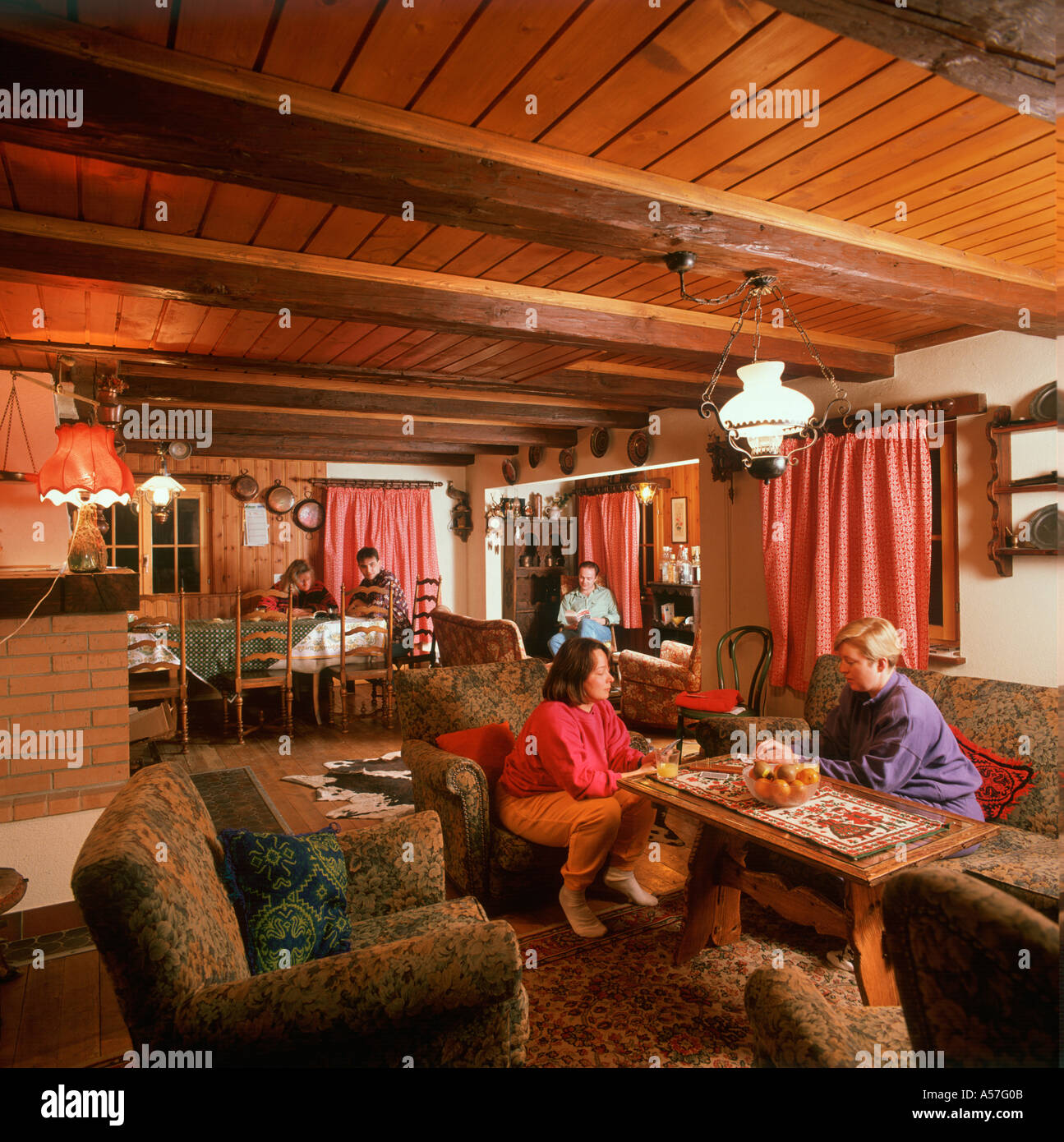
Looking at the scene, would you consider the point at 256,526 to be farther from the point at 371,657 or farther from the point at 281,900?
the point at 281,900

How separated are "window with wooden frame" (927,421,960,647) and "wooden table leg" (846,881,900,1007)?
2.06m

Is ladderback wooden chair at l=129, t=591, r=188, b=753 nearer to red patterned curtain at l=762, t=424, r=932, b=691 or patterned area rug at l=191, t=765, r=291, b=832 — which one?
patterned area rug at l=191, t=765, r=291, b=832

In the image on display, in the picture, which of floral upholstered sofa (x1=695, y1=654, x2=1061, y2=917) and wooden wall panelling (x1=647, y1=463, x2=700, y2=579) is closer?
floral upholstered sofa (x1=695, y1=654, x2=1061, y2=917)

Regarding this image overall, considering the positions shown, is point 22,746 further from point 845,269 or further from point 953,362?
point 953,362

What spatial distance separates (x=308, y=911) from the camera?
164 centimetres

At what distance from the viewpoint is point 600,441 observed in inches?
249

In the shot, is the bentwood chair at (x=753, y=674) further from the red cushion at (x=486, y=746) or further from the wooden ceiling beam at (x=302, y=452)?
the wooden ceiling beam at (x=302, y=452)

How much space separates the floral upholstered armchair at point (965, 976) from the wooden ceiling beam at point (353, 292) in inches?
99.8

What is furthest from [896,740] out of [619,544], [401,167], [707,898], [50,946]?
[619,544]

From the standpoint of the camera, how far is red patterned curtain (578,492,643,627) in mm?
7934

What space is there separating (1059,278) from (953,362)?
3.35 metres

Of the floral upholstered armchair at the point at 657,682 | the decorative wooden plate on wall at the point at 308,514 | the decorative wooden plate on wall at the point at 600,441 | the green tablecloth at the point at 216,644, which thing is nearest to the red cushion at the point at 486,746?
the floral upholstered armchair at the point at 657,682

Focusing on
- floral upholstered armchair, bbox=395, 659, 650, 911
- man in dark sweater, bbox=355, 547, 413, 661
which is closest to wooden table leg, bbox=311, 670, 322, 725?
man in dark sweater, bbox=355, 547, 413, 661

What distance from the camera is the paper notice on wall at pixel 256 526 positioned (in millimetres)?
7980
